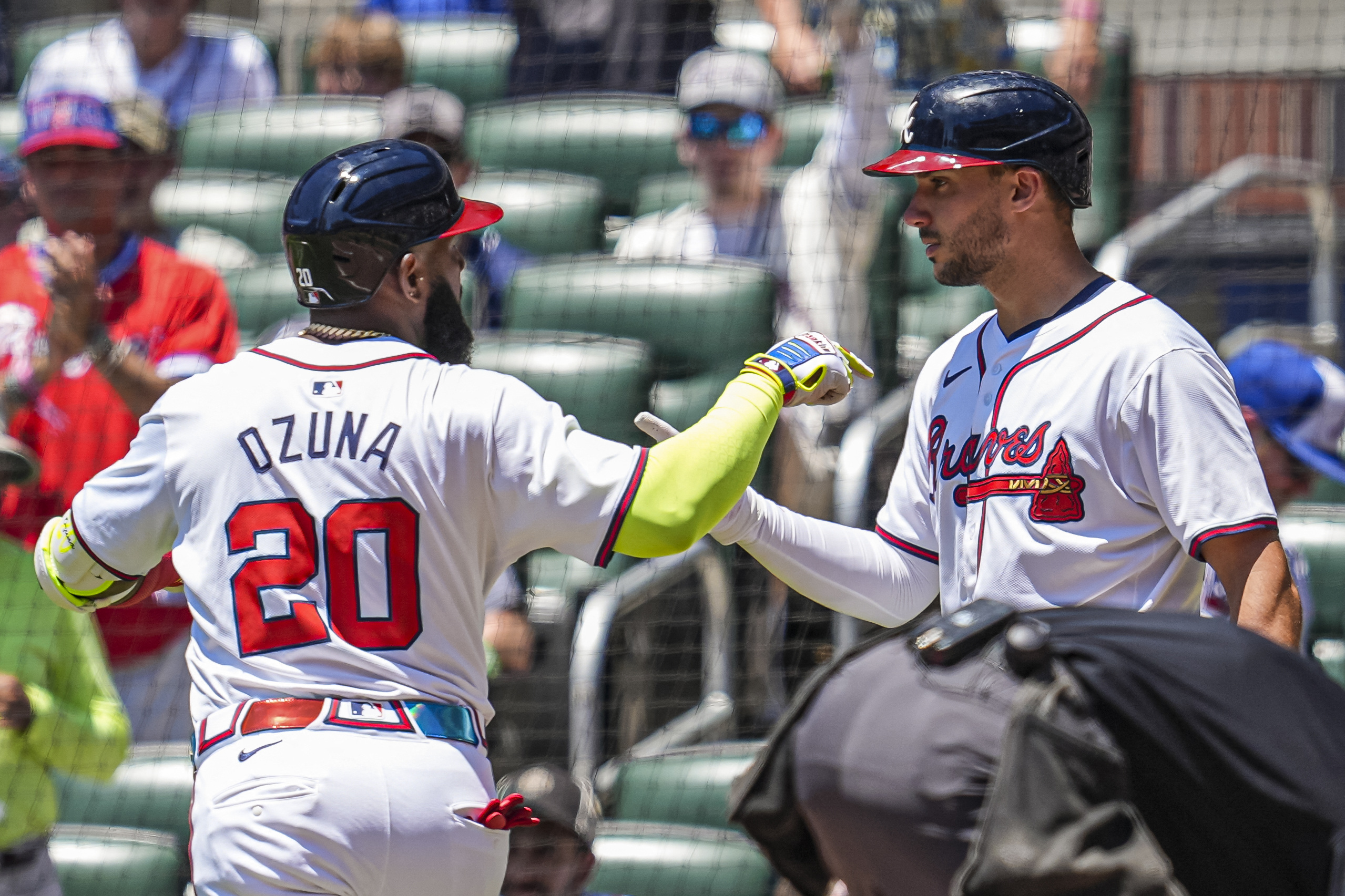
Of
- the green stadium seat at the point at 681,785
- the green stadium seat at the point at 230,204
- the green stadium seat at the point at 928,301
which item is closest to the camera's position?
the green stadium seat at the point at 681,785

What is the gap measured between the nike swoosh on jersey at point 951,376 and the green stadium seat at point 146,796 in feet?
8.29

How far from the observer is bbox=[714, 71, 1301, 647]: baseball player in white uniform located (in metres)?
1.93

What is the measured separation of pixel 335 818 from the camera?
189cm

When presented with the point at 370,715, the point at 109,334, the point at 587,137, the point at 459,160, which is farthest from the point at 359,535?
the point at 587,137

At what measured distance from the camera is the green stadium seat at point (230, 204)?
213 inches

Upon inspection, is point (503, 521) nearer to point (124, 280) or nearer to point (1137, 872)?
point (1137, 872)

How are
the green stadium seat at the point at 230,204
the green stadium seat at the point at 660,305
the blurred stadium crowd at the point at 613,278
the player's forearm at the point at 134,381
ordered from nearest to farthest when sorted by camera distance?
the player's forearm at the point at 134,381 < the blurred stadium crowd at the point at 613,278 < the green stadium seat at the point at 660,305 < the green stadium seat at the point at 230,204

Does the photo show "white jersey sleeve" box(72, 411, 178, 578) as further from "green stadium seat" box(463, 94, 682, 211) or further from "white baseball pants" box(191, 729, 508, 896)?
"green stadium seat" box(463, 94, 682, 211)

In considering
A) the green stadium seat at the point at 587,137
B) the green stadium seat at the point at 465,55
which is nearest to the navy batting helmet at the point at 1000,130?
the green stadium seat at the point at 587,137

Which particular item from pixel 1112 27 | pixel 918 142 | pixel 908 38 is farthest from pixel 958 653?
pixel 1112 27

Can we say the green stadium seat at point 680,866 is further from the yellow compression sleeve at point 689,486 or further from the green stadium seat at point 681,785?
the yellow compression sleeve at point 689,486

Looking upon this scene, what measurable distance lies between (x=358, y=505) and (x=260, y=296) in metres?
3.09

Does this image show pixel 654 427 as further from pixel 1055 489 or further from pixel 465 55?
pixel 465 55

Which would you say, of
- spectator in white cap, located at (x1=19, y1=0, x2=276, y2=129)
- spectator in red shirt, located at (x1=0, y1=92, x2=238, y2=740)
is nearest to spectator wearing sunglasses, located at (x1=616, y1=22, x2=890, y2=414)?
spectator in red shirt, located at (x1=0, y1=92, x2=238, y2=740)
